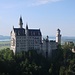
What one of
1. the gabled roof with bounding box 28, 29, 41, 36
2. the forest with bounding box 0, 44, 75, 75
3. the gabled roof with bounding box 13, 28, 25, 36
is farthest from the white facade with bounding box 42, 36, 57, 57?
the gabled roof with bounding box 13, 28, 25, 36

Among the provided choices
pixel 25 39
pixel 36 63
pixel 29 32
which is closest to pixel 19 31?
pixel 25 39

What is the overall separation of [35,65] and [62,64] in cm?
910

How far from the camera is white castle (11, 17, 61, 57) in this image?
225 feet

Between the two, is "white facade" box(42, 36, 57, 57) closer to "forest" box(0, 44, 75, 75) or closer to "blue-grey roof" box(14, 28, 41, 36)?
"forest" box(0, 44, 75, 75)

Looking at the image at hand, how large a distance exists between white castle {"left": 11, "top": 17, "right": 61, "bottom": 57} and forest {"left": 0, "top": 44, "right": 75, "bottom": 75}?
1.71 metres

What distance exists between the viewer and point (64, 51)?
72.8 meters

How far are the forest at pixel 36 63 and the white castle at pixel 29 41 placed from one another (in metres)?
1.71

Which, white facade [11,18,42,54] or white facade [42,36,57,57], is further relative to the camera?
white facade [42,36,57,57]

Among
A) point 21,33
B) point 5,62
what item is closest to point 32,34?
point 21,33

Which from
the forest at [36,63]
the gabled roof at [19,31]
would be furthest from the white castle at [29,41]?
the forest at [36,63]

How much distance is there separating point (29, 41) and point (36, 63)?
753 centimetres

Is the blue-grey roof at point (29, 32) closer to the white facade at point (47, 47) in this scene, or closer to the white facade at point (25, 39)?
the white facade at point (25, 39)

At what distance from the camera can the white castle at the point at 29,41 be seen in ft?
225

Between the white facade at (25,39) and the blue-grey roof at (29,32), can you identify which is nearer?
the white facade at (25,39)
